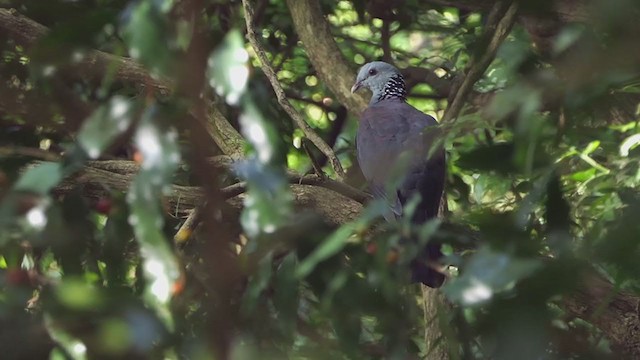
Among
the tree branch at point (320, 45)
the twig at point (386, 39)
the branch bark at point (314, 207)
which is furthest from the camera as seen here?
the twig at point (386, 39)

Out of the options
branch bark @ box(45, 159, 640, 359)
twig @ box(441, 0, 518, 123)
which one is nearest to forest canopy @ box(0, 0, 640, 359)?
branch bark @ box(45, 159, 640, 359)

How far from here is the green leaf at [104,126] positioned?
921mm

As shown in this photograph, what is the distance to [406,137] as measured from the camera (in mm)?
3354

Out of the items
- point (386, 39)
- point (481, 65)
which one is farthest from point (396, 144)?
point (386, 39)

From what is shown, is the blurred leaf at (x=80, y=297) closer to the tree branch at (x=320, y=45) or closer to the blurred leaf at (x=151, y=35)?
the blurred leaf at (x=151, y=35)

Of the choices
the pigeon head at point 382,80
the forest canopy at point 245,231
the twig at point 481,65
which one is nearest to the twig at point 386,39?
the pigeon head at point 382,80

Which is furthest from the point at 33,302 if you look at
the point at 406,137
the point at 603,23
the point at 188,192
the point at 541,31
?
the point at 541,31

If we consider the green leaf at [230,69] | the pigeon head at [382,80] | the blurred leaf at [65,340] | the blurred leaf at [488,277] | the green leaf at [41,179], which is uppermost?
the green leaf at [230,69]

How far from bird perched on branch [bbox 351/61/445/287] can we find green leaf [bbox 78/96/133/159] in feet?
4.91

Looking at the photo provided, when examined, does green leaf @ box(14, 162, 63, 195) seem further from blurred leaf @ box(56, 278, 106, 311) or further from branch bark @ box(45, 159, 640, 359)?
branch bark @ box(45, 159, 640, 359)

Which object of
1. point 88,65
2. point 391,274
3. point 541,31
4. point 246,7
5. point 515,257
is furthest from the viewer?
point 541,31

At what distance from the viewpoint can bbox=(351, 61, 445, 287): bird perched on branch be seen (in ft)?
9.66

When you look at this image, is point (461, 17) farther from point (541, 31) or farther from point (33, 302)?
point (33, 302)

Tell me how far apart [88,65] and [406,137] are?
1533 mm
